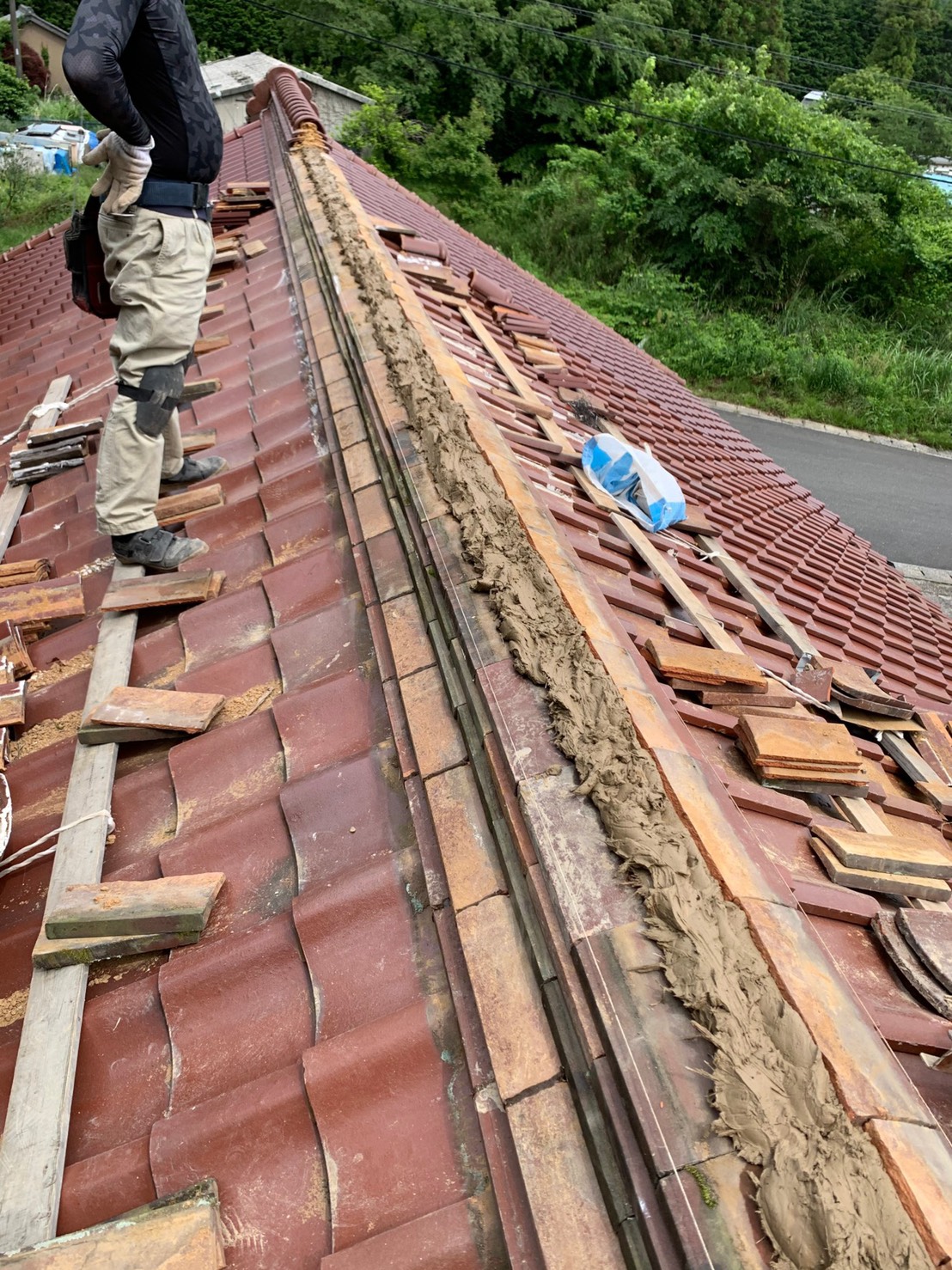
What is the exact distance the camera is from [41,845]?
6.23ft

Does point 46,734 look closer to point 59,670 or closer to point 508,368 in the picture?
point 59,670

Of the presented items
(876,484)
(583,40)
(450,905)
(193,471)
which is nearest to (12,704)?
(193,471)

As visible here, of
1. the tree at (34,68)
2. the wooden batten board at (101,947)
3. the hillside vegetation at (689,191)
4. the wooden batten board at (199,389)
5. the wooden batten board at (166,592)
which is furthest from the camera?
the tree at (34,68)

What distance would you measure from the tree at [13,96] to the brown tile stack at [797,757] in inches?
1506

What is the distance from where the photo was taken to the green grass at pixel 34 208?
66.0 ft

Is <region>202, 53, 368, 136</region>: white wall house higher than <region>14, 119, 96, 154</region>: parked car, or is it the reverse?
<region>202, 53, 368, 136</region>: white wall house

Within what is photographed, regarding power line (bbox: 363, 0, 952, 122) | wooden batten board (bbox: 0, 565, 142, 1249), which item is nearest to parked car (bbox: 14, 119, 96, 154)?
power line (bbox: 363, 0, 952, 122)

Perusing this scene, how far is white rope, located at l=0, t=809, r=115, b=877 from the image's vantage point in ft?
6.05

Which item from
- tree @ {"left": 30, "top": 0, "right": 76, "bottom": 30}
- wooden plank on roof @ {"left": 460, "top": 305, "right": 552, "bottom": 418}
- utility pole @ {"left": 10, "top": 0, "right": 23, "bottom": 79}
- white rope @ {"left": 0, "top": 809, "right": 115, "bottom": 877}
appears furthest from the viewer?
tree @ {"left": 30, "top": 0, "right": 76, "bottom": 30}

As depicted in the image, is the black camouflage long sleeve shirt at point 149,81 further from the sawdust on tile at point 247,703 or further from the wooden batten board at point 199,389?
the sawdust on tile at point 247,703

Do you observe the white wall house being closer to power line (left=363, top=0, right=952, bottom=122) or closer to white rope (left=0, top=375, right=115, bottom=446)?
power line (left=363, top=0, right=952, bottom=122)

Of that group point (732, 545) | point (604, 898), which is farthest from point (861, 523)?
point (604, 898)

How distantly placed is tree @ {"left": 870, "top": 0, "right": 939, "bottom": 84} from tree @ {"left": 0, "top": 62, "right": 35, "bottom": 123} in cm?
3708

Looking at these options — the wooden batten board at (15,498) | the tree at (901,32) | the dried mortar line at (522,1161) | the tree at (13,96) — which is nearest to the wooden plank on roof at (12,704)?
the wooden batten board at (15,498)
